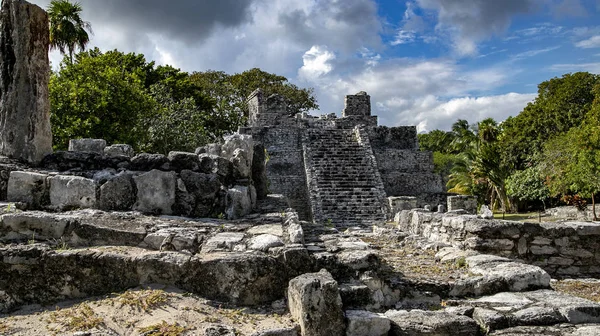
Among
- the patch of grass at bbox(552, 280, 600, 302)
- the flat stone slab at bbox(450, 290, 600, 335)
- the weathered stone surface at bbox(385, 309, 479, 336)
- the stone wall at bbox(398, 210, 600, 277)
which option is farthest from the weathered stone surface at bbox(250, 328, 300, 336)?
the stone wall at bbox(398, 210, 600, 277)

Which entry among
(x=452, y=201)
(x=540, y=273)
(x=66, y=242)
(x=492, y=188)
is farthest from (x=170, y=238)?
(x=492, y=188)

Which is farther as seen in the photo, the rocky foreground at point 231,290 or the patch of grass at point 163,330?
the rocky foreground at point 231,290

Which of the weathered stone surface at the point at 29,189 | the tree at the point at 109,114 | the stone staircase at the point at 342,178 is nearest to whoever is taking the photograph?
the weathered stone surface at the point at 29,189

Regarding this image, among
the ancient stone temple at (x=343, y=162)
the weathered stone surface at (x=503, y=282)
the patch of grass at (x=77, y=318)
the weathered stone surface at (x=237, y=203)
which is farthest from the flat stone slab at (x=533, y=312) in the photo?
the ancient stone temple at (x=343, y=162)

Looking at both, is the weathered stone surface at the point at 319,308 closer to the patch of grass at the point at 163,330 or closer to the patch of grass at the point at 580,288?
the patch of grass at the point at 163,330

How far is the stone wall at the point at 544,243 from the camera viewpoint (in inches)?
226

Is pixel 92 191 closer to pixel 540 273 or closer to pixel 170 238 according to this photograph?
pixel 170 238

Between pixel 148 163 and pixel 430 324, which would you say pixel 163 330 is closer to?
pixel 430 324

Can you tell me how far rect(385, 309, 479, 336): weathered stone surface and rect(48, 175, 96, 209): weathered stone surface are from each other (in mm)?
3055

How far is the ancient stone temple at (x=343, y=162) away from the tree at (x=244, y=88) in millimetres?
11834

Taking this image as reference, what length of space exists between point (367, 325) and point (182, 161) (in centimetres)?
323

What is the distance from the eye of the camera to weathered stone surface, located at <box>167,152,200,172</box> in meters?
5.44

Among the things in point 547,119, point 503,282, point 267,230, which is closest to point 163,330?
point 267,230

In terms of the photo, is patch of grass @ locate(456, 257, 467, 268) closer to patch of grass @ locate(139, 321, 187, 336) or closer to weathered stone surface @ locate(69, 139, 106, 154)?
patch of grass @ locate(139, 321, 187, 336)
